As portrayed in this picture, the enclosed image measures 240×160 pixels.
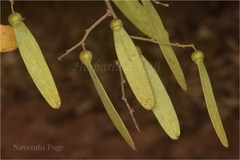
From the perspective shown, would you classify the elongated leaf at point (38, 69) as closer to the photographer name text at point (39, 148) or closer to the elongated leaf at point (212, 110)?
the elongated leaf at point (212, 110)

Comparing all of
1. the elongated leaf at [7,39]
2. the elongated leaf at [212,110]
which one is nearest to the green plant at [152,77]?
the elongated leaf at [212,110]

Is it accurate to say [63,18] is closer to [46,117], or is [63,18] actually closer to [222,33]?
[46,117]

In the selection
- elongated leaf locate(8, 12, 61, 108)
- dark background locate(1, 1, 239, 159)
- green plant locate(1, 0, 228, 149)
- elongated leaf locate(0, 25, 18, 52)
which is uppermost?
elongated leaf locate(0, 25, 18, 52)

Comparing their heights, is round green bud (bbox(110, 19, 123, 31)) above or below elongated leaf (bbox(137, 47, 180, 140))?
above

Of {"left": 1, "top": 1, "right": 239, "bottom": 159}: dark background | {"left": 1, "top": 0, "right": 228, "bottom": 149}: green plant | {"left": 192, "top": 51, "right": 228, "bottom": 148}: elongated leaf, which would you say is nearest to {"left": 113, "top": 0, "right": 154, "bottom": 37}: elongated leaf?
{"left": 1, "top": 0, "right": 228, "bottom": 149}: green plant

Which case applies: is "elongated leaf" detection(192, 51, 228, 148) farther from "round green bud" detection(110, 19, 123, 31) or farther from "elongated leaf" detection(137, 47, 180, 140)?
"round green bud" detection(110, 19, 123, 31)
